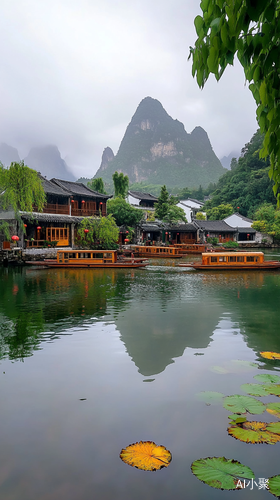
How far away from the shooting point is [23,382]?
5.70m

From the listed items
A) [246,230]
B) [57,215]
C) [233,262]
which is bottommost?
[233,262]

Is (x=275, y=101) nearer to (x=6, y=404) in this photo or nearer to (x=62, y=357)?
(x=6, y=404)

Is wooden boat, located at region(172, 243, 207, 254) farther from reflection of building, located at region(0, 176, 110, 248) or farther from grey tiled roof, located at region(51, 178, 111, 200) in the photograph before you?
grey tiled roof, located at region(51, 178, 111, 200)

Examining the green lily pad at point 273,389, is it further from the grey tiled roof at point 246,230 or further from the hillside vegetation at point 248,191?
the hillside vegetation at point 248,191

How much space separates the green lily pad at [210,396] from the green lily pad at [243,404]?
0.42 feet

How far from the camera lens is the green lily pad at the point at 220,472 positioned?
3.22 metres

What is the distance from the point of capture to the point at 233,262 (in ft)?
73.9

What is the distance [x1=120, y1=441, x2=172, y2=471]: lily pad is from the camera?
142 inches

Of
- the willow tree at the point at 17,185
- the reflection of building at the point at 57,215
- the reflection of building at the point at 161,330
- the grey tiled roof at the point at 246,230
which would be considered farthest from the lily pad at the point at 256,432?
the grey tiled roof at the point at 246,230

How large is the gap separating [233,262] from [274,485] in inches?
788

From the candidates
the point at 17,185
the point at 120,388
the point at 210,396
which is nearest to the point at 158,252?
the point at 17,185

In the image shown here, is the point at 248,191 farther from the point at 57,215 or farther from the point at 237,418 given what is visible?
the point at 237,418

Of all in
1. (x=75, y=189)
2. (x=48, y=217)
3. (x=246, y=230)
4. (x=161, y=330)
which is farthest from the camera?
(x=246, y=230)

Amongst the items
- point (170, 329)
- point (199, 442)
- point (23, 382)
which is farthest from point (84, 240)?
point (199, 442)
